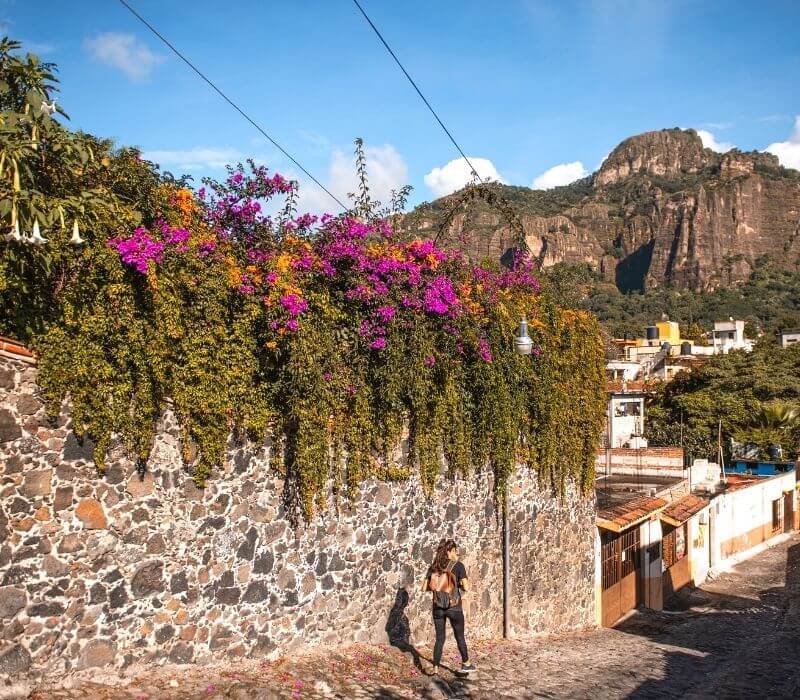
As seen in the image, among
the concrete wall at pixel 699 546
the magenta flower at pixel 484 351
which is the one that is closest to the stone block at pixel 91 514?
the magenta flower at pixel 484 351

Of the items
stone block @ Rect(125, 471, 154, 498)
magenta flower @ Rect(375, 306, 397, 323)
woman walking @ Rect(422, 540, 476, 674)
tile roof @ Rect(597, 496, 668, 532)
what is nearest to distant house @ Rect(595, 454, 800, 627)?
tile roof @ Rect(597, 496, 668, 532)

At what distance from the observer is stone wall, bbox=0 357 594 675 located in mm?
5109

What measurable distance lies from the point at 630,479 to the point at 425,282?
16.4 meters

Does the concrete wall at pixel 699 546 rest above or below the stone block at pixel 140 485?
below

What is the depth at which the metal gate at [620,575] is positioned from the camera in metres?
13.5

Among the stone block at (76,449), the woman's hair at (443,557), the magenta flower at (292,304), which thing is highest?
the magenta flower at (292,304)

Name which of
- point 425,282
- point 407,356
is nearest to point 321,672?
point 407,356

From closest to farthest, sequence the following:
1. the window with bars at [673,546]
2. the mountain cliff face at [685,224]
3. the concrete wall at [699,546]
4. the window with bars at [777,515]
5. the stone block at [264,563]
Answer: the stone block at [264,563] < the window with bars at [673,546] < the concrete wall at [699,546] < the window with bars at [777,515] < the mountain cliff face at [685,224]

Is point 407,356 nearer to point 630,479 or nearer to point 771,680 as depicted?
point 771,680

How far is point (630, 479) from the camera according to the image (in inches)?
875

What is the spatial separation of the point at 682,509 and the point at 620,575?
3709 mm

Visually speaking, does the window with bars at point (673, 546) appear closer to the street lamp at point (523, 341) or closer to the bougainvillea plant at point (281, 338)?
the bougainvillea plant at point (281, 338)

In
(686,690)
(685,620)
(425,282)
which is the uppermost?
(425,282)

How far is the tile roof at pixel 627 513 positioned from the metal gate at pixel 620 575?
2.06ft
